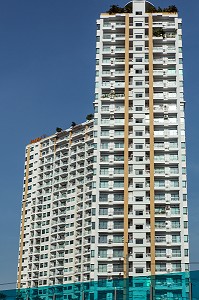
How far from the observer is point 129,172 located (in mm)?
79000

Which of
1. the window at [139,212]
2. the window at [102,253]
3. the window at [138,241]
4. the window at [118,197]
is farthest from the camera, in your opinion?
the window at [118,197]

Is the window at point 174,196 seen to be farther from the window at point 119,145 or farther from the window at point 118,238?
the window at point 119,145

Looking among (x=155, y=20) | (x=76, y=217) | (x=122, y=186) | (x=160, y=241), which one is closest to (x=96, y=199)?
(x=122, y=186)

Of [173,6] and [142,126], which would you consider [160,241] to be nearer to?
[142,126]

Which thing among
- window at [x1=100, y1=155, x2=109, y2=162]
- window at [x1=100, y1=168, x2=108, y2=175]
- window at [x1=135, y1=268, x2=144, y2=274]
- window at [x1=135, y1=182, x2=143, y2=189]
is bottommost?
window at [x1=135, y1=268, x2=144, y2=274]

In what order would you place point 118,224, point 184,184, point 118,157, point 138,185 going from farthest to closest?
point 118,157
point 184,184
point 138,185
point 118,224

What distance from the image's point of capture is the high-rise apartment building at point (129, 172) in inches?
2950

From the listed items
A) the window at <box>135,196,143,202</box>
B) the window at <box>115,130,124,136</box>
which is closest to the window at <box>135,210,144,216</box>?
the window at <box>135,196,143,202</box>

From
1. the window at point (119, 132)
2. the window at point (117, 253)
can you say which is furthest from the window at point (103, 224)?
the window at point (119, 132)

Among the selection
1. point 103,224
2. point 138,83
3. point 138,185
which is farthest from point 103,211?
point 138,83

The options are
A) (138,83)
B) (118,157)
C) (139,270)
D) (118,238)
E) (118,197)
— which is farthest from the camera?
(138,83)

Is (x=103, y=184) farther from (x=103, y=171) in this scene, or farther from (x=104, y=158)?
(x=104, y=158)

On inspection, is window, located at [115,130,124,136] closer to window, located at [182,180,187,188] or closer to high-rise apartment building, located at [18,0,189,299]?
high-rise apartment building, located at [18,0,189,299]

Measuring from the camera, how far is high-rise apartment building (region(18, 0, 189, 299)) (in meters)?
74.9
